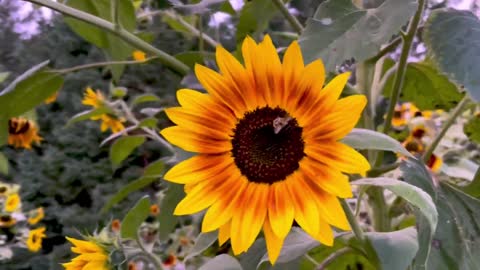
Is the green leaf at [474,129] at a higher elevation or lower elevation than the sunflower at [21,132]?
lower

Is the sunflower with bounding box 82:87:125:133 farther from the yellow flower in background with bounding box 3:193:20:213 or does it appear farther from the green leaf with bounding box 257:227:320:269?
the green leaf with bounding box 257:227:320:269

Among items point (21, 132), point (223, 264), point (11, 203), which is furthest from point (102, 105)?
point (223, 264)

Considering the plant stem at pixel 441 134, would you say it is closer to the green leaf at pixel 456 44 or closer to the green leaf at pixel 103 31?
the green leaf at pixel 456 44

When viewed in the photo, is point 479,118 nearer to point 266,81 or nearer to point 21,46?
point 266,81

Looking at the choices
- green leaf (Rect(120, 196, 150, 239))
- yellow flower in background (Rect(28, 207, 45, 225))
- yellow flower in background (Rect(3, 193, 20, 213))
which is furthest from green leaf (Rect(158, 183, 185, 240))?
yellow flower in background (Rect(28, 207, 45, 225))

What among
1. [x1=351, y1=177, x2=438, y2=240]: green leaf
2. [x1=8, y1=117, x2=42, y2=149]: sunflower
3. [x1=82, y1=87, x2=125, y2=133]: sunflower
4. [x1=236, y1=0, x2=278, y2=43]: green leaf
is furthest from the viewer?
[x1=8, y1=117, x2=42, y2=149]: sunflower

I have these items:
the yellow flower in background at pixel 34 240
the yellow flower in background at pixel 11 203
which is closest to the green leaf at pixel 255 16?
the yellow flower in background at pixel 11 203

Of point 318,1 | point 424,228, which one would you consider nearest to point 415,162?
point 424,228
